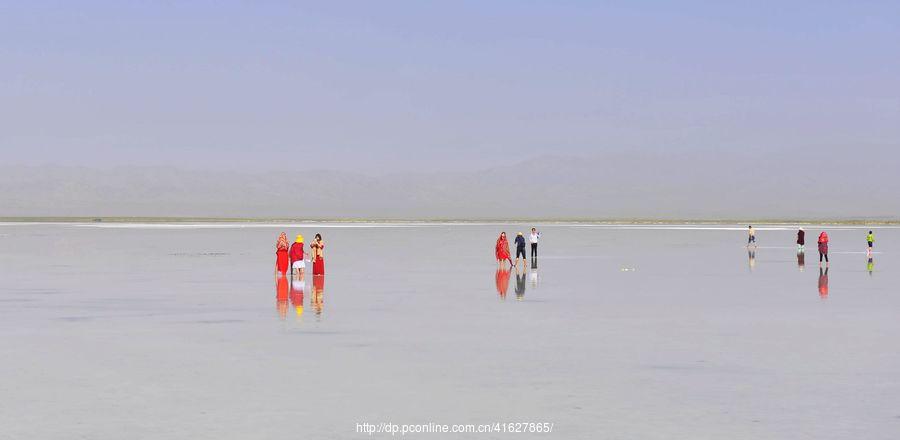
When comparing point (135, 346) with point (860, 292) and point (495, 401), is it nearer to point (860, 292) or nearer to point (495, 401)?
point (495, 401)

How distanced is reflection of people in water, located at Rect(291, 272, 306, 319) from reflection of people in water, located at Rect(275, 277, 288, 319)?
166 millimetres

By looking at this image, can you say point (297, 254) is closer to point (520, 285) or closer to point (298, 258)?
point (298, 258)

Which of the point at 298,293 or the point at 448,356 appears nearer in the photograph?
the point at 448,356

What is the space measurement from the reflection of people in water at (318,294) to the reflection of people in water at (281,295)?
60 cm

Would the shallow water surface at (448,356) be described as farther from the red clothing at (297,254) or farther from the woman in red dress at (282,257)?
the woman in red dress at (282,257)

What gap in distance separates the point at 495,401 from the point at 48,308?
13650 mm

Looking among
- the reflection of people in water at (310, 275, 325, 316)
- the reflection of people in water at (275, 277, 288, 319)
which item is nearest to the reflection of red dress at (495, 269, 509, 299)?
the reflection of people in water at (310, 275, 325, 316)

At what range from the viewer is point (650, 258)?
46281mm

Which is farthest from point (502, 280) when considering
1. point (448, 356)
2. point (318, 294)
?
point (448, 356)

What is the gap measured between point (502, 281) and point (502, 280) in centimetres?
47

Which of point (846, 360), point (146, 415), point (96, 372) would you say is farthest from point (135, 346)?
point (846, 360)

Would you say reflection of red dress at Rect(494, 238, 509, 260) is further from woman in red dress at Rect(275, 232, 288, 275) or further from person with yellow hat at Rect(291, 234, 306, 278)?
person with yellow hat at Rect(291, 234, 306, 278)

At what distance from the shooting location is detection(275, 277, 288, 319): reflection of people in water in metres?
22.6

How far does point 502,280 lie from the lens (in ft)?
108
